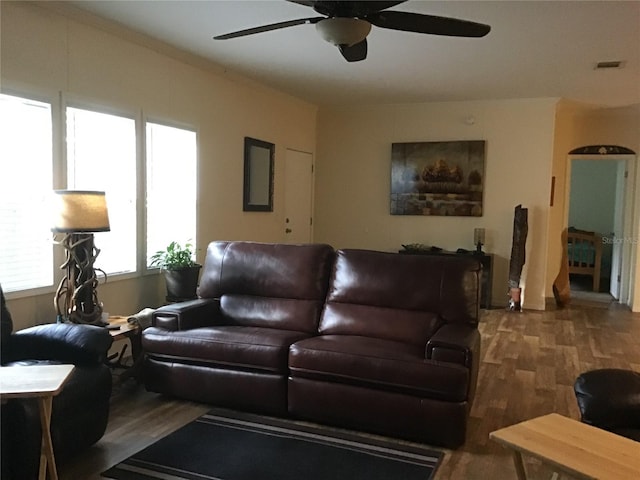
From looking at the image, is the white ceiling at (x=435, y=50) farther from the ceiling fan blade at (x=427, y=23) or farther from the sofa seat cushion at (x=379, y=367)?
the sofa seat cushion at (x=379, y=367)

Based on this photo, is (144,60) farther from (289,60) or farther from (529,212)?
(529,212)

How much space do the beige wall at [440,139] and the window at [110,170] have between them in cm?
381

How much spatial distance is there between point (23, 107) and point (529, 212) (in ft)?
18.7

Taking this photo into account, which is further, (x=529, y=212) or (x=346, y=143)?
(x=346, y=143)

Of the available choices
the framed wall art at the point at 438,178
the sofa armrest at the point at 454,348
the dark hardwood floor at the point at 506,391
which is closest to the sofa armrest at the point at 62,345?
the dark hardwood floor at the point at 506,391

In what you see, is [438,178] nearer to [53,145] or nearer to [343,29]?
[343,29]

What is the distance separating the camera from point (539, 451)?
1.87 metres

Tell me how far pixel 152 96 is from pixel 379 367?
306 centimetres

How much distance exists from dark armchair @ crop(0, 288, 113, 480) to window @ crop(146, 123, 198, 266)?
5.87ft

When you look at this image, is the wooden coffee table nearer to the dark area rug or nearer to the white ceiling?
the dark area rug

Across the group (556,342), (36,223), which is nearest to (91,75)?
(36,223)

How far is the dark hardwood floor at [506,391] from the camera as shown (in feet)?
8.87

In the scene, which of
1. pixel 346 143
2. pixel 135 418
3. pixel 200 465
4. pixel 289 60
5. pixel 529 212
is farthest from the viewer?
pixel 346 143

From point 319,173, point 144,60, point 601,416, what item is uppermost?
point 144,60
